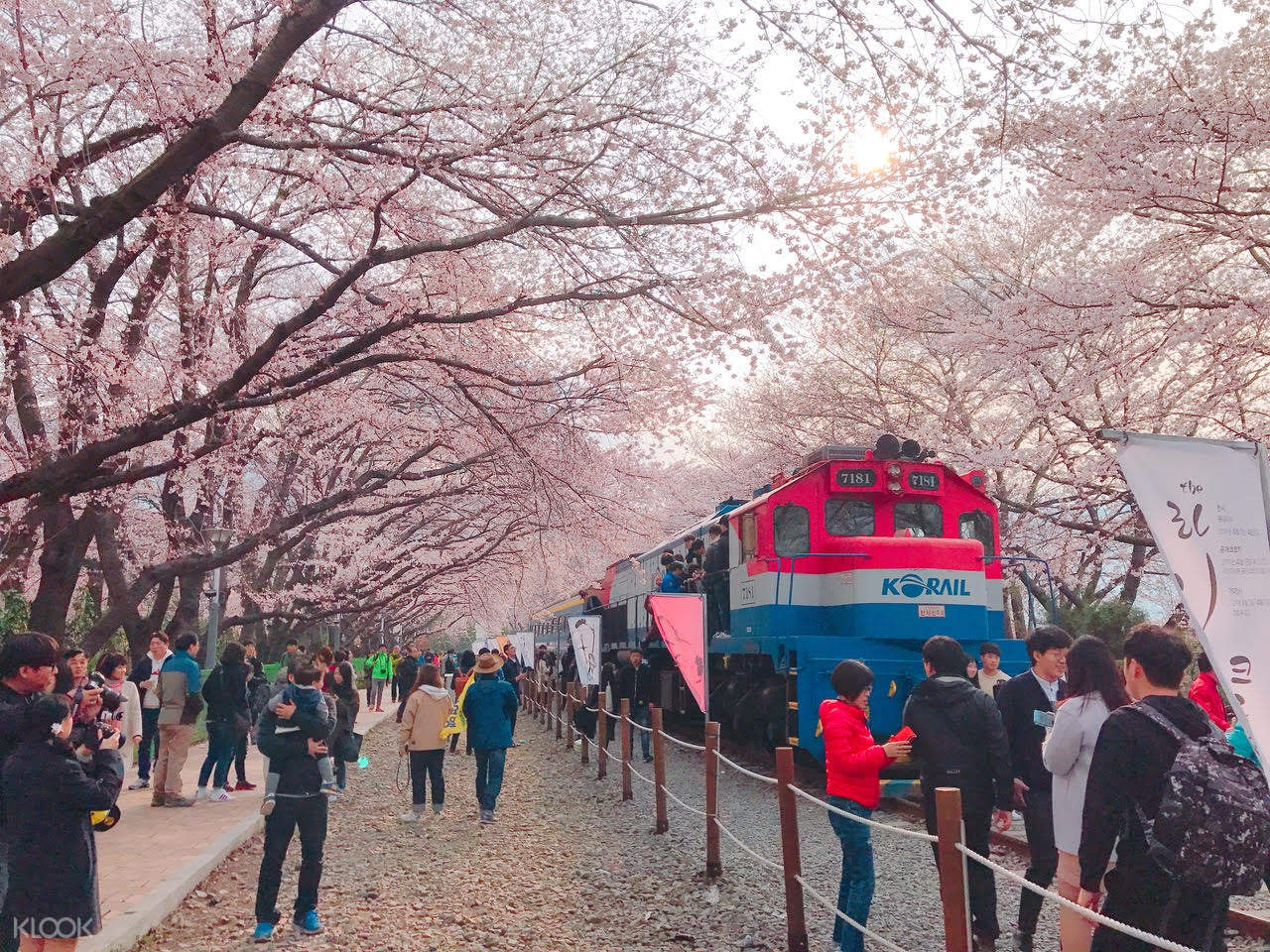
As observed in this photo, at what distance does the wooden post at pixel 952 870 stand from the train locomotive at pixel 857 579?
6.10 metres

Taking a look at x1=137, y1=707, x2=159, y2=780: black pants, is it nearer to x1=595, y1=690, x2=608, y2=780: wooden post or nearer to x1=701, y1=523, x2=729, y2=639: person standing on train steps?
x1=595, y1=690, x2=608, y2=780: wooden post

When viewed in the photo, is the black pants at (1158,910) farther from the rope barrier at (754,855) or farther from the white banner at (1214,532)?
the rope barrier at (754,855)

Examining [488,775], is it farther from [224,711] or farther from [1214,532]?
[1214,532]

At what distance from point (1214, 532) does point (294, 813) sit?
5.25 m

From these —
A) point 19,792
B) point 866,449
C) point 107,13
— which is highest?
point 107,13

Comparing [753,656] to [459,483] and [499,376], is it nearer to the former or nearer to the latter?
[499,376]

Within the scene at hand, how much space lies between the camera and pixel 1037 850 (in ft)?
18.3

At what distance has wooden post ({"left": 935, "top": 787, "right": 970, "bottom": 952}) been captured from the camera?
3.84m

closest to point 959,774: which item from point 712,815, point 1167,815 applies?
point 1167,815

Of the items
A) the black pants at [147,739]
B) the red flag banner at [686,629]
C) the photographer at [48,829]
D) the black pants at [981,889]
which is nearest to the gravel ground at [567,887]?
the black pants at [981,889]

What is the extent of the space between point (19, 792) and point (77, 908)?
1.65ft

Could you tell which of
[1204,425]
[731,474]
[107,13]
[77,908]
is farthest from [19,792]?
[731,474]

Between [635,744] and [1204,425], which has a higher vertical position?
[1204,425]

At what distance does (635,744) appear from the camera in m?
17.4
